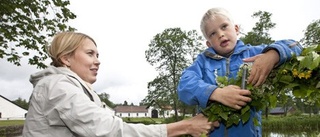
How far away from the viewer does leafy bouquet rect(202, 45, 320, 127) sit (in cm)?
224

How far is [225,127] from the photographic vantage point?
8.91 ft

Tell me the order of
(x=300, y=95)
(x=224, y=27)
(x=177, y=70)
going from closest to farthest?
(x=300, y=95), (x=224, y=27), (x=177, y=70)

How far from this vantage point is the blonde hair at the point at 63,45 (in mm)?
2623

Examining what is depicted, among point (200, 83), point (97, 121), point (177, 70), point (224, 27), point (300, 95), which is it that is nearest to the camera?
point (97, 121)

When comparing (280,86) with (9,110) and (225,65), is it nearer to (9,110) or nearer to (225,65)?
(225,65)

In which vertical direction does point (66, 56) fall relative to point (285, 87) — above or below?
above

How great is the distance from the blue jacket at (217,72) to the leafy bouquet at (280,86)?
0.07m

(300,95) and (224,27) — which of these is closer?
(300,95)

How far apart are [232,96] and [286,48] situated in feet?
1.63

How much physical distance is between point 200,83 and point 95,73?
0.86 metres

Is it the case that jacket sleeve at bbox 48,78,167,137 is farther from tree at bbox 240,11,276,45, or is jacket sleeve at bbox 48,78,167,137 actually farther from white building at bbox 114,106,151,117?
white building at bbox 114,106,151,117

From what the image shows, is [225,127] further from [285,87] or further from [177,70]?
[177,70]

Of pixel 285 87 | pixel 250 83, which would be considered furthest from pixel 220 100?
pixel 285 87

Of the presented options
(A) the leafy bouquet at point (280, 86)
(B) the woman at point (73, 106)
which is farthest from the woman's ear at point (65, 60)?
(A) the leafy bouquet at point (280, 86)
